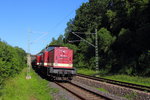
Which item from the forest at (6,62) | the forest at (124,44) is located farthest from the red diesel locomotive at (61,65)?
the forest at (124,44)

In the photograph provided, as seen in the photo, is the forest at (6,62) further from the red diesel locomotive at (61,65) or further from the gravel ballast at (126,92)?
the gravel ballast at (126,92)

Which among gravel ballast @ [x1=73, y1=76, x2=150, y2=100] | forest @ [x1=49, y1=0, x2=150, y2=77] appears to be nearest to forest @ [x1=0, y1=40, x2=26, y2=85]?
gravel ballast @ [x1=73, y1=76, x2=150, y2=100]

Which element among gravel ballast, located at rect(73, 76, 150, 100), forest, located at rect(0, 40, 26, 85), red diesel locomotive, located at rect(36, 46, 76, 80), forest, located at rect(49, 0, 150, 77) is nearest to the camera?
gravel ballast, located at rect(73, 76, 150, 100)

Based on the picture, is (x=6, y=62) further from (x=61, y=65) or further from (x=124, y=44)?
(x=124, y=44)

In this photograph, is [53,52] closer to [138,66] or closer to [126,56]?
[138,66]

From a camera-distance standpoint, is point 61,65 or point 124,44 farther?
point 124,44

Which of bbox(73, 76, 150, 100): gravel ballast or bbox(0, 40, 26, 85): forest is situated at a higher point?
bbox(0, 40, 26, 85): forest

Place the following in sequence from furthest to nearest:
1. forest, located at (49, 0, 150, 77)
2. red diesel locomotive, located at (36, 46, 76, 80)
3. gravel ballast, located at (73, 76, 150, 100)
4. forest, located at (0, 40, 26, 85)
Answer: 1. forest, located at (49, 0, 150, 77)
2. red diesel locomotive, located at (36, 46, 76, 80)
3. forest, located at (0, 40, 26, 85)
4. gravel ballast, located at (73, 76, 150, 100)

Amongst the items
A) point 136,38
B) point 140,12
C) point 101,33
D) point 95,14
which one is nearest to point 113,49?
point 101,33

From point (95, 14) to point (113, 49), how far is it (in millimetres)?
23726

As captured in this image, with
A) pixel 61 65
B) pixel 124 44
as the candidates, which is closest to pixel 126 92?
pixel 61 65

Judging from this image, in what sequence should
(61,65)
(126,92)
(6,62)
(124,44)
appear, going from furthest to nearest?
(124,44), (61,65), (6,62), (126,92)

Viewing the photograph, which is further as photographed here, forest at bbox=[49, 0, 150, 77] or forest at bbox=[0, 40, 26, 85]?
forest at bbox=[49, 0, 150, 77]

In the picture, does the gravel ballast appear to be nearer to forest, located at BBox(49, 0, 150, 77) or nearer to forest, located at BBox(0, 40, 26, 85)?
forest, located at BBox(0, 40, 26, 85)
